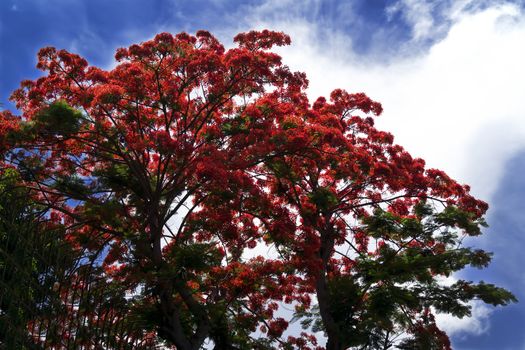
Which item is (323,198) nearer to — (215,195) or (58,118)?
(215,195)

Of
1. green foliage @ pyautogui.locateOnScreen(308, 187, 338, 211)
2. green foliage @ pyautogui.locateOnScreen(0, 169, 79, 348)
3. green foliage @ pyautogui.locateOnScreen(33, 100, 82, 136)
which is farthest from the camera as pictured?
green foliage @ pyautogui.locateOnScreen(308, 187, 338, 211)

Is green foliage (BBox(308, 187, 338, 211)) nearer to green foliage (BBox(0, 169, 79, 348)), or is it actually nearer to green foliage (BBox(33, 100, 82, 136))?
green foliage (BBox(33, 100, 82, 136))

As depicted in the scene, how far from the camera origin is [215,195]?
11.7m

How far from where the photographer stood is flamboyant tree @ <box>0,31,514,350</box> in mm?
10836

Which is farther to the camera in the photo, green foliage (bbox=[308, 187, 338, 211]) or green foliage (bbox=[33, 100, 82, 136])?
green foliage (bbox=[308, 187, 338, 211])

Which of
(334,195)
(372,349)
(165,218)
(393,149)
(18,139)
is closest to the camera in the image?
(18,139)

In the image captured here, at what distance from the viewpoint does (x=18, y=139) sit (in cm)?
1081

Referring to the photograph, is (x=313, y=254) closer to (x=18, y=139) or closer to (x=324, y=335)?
(x=324, y=335)

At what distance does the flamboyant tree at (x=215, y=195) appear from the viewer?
427 inches

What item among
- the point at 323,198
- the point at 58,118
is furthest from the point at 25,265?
the point at 323,198

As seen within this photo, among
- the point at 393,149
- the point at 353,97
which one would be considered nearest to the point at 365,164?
the point at 393,149

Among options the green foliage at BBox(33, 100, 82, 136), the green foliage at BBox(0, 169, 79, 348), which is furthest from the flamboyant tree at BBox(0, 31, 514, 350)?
the green foliage at BBox(0, 169, 79, 348)

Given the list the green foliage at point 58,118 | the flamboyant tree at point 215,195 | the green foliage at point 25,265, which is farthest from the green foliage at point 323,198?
the green foliage at point 25,265

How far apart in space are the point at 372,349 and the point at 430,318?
2.30 metres
